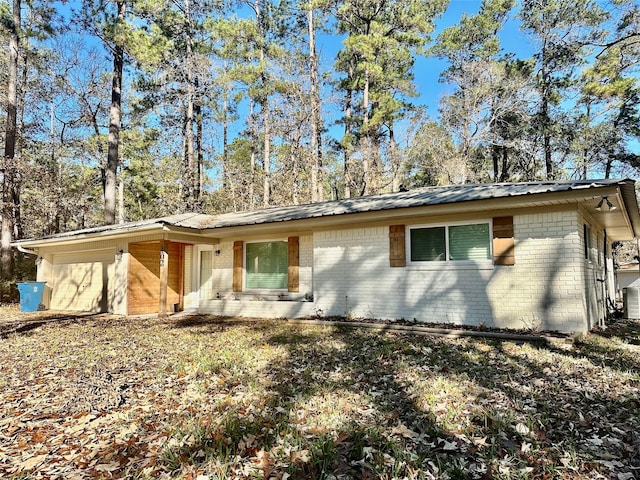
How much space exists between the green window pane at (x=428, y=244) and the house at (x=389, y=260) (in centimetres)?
2

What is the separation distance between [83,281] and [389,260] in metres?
10.2

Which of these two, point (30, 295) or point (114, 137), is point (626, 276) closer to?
point (114, 137)

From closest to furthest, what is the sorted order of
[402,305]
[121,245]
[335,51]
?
[402,305], [121,245], [335,51]

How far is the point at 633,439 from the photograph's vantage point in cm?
→ 292

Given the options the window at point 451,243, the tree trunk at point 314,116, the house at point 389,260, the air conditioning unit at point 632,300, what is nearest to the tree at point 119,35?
the house at point 389,260

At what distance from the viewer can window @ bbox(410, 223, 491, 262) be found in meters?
7.65

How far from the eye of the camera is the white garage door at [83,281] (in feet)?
38.8

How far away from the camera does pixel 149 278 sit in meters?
11.6

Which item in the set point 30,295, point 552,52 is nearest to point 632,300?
point 552,52

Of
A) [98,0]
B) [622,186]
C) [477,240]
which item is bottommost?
[477,240]

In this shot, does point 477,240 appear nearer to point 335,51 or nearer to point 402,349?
point 402,349

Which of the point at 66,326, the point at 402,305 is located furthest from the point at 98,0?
the point at 402,305

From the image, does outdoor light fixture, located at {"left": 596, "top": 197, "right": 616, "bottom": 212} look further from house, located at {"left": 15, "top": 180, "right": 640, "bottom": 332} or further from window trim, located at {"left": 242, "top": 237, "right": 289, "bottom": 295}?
window trim, located at {"left": 242, "top": 237, "right": 289, "bottom": 295}

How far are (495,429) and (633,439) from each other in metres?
0.99
